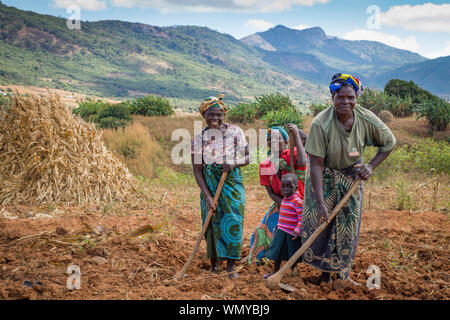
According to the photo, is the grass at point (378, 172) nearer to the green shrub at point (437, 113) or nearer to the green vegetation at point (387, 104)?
the green shrub at point (437, 113)

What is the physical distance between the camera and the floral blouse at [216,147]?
3344 millimetres

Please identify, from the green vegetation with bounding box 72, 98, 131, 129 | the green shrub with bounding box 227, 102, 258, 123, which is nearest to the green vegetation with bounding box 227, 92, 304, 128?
the green shrub with bounding box 227, 102, 258, 123

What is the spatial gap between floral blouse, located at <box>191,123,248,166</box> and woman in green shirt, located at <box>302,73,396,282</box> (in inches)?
29.2

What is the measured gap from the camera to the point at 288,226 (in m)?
3.15

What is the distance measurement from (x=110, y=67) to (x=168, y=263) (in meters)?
73.9

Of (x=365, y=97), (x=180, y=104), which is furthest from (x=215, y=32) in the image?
(x=365, y=97)

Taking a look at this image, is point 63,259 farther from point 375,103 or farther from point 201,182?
point 375,103

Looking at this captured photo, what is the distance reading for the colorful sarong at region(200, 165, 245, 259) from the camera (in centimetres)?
333

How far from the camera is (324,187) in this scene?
2.83 m

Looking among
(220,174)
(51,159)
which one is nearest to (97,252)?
(220,174)

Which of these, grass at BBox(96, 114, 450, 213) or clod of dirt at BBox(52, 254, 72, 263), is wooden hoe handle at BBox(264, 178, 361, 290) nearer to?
clod of dirt at BBox(52, 254, 72, 263)

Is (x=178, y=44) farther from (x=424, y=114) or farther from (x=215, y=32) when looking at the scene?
(x=424, y=114)

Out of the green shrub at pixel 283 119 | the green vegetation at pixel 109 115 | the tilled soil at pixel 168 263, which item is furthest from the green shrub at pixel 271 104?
the tilled soil at pixel 168 263

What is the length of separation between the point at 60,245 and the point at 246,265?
1860mm
